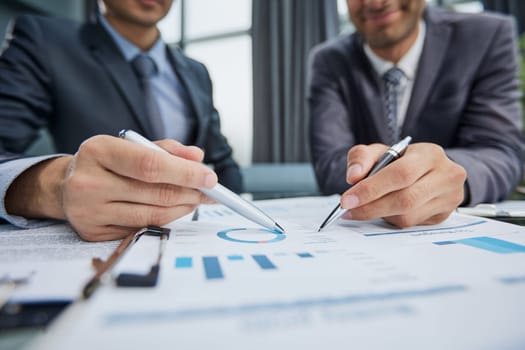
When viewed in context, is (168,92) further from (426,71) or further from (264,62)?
(264,62)

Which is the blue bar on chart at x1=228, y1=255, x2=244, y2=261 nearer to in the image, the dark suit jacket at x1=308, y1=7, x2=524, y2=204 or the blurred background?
the dark suit jacket at x1=308, y1=7, x2=524, y2=204

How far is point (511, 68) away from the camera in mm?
688

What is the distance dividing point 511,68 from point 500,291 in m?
0.74

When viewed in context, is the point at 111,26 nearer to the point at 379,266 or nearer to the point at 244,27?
the point at 379,266

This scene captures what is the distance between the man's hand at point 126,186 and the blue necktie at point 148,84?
0.46m

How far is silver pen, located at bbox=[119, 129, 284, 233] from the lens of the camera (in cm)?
27

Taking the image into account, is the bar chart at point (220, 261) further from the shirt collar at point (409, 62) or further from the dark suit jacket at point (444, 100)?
the shirt collar at point (409, 62)

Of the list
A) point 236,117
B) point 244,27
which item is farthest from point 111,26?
point 244,27

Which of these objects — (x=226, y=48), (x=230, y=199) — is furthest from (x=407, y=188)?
(x=226, y=48)

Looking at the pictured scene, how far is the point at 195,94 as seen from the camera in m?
0.81

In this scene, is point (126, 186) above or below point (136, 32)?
below

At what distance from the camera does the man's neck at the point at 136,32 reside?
800mm

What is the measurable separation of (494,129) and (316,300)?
64 cm

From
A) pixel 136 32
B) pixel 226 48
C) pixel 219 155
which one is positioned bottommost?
pixel 219 155
